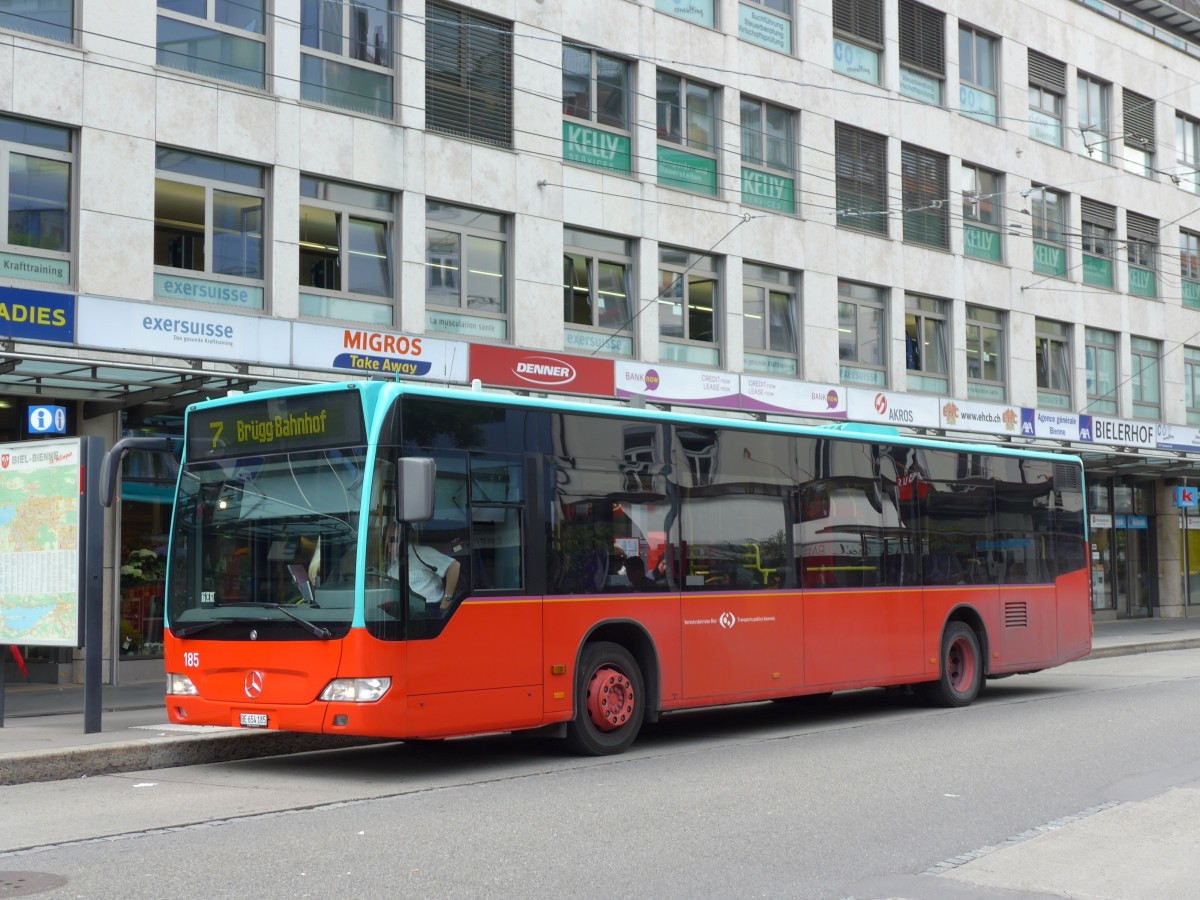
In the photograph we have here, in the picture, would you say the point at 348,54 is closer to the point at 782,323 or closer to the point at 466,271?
the point at 466,271

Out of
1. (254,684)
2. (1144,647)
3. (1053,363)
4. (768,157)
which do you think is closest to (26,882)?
(254,684)

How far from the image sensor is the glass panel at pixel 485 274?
880 inches

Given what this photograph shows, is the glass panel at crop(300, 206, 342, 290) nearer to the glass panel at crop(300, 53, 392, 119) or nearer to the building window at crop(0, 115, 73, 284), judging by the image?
the glass panel at crop(300, 53, 392, 119)

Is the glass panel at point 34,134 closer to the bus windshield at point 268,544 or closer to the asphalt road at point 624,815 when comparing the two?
the bus windshield at point 268,544

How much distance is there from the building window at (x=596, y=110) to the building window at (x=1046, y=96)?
1339 centimetres

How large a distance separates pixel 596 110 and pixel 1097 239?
1702cm

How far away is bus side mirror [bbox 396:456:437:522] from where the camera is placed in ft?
33.2

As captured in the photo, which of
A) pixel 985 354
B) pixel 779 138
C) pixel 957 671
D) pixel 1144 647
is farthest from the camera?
pixel 985 354

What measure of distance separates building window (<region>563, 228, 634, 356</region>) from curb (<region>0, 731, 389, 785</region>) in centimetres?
1201

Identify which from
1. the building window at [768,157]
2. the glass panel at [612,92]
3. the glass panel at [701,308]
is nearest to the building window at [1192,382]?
the building window at [768,157]

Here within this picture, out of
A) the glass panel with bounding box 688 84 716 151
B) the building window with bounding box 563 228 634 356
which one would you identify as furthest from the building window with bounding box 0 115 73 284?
the glass panel with bounding box 688 84 716 151

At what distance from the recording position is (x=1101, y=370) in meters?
36.0

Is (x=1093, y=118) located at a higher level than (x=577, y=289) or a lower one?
higher

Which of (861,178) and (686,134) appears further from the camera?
(861,178)
